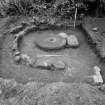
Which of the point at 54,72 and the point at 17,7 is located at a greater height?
the point at 17,7

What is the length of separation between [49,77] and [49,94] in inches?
31.6

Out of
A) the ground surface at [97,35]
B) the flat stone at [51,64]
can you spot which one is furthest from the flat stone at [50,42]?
the ground surface at [97,35]

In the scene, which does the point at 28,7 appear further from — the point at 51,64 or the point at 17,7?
the point at 51,64

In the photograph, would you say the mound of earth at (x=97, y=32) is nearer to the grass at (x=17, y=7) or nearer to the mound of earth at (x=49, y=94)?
the mound of earth at (x=49, y=94)

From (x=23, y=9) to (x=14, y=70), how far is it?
123 inches

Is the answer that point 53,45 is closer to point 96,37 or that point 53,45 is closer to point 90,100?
point 96,37

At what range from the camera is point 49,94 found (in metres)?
3.29

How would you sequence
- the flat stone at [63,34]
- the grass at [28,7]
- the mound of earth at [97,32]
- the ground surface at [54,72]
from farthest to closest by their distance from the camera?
the grass at [28,7], the flat stone at [63,34], the mound of earth at [97,32], the ground surface at [54,72]

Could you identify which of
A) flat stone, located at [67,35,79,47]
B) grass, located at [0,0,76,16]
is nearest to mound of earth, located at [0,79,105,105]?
flat stone, located at [67,35,79,47]

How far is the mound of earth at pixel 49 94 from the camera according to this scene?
3.17m

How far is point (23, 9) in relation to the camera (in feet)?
21.4


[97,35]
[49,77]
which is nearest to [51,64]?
[49,77]

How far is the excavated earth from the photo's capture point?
323 centimetres

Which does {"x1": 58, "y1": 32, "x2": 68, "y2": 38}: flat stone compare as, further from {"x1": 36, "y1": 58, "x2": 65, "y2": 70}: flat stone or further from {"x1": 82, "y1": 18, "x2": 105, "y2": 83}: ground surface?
{"x1": 36, "y1": 58, "x2": 65, "y2": 70}: flat stone
